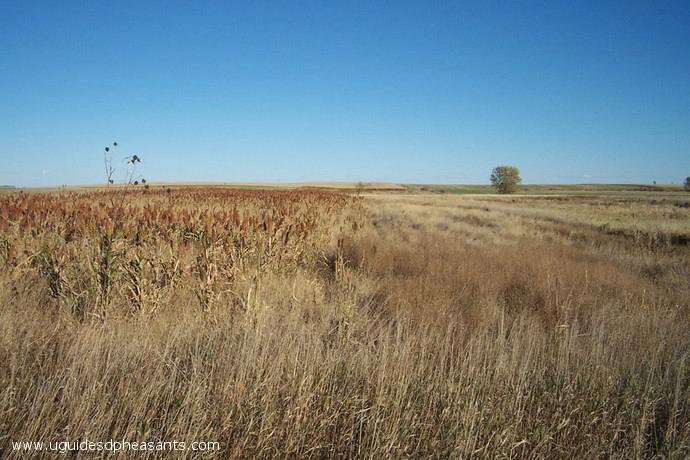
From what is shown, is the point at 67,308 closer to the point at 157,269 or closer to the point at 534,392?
the point at 157,269

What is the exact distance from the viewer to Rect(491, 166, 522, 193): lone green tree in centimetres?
10089

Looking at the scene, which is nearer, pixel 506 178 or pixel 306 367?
pixel 306 367

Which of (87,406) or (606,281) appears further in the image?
(606,281)

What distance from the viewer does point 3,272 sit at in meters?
4.23

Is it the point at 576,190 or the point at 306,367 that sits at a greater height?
the point at 576,190

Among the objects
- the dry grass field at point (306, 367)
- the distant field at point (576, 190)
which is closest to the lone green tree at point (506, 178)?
the distant field at point (576, 190)

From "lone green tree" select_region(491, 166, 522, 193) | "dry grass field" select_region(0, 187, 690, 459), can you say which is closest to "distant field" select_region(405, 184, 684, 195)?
"lone green tree" select_region(491, 166, 522, 193)

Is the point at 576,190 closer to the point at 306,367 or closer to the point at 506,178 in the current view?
the point at 506,178

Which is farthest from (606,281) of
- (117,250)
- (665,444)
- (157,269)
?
(117,250)

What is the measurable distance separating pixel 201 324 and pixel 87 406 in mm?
1599

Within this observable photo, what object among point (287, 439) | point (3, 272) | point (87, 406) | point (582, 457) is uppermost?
point (3, 272)

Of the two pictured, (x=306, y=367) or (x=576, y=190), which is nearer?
(x=306, y=367)

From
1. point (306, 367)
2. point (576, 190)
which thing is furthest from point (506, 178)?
point (306, 367)

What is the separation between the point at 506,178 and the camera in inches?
4001
